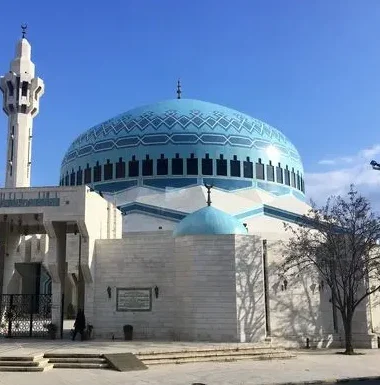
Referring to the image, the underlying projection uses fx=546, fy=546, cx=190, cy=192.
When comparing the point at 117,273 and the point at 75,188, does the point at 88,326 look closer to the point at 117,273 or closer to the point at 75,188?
the point at 117,273

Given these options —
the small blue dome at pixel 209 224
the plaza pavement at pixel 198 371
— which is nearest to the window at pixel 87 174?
the small blue dome at pixel 209 224

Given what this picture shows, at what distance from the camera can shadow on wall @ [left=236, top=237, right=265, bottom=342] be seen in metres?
19.1

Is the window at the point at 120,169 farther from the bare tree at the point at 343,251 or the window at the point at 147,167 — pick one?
the bare tree at the point at 343,251

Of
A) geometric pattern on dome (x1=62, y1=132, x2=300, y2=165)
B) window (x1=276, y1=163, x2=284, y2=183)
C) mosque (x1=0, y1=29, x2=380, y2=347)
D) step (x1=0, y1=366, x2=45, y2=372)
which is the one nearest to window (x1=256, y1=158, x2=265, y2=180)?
geometric pattern on dome (x1=62, y1=132, x2=300, y2=165)

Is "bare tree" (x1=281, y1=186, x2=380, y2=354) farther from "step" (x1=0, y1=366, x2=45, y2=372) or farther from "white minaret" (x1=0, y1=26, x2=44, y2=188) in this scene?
"white minaret" (x1=0, y1=26, x2=44, y2=188)

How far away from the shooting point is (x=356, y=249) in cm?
1967

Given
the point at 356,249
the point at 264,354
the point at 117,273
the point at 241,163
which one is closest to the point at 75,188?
the point at 117,273

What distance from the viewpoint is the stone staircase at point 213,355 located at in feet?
50.2

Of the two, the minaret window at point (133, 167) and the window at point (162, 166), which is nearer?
the window at point (162, 166)

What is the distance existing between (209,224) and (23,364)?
351 inches

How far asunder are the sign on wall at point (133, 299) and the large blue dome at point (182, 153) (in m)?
13.4

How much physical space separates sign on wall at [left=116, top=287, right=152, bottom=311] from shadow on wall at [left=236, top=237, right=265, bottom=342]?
3409 millimetres

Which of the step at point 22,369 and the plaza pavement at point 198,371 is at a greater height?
the step at point 22,369

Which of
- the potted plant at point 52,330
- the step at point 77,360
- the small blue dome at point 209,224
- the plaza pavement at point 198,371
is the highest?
the small blue dome at point 209,224
